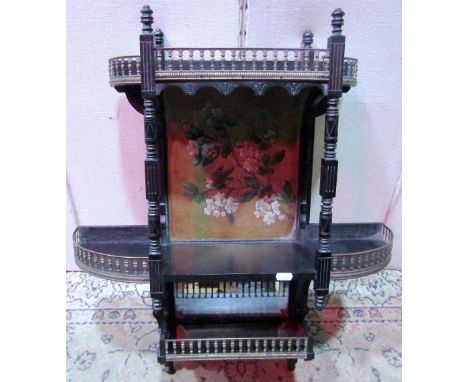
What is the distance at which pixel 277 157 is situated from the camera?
1.46 meters

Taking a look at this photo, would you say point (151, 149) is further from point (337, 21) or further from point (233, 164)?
point (337, 21)

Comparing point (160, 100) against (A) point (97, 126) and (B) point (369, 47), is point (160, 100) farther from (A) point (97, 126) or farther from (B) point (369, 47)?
(B) point (369, 47)

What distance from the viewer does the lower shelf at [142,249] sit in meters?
1.30

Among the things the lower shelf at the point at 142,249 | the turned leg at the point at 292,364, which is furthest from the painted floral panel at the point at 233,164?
the turned leg at the point at 292,364

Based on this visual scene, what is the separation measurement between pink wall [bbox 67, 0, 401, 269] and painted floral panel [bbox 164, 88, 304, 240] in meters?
0.28

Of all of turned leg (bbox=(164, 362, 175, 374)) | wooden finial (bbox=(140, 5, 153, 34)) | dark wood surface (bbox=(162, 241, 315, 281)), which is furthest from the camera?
turned leg (bbox=(164, 362, 175, 374))

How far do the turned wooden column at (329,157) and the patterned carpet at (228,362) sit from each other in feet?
1.26

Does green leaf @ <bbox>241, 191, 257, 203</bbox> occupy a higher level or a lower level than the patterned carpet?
higher

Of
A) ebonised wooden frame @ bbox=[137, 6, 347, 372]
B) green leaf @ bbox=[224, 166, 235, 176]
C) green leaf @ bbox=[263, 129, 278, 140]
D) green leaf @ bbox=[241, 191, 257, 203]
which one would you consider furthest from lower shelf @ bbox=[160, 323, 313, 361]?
green leaf @ bbox=[263, 129, 278, 140]

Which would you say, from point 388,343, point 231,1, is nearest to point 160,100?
point 231,1

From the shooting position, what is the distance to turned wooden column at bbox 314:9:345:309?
106 centimetres

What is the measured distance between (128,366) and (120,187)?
31.1 inches

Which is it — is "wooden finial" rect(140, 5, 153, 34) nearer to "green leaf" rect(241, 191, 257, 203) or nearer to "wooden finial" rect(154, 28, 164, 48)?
"wooden finial" rect(154, 28, 164, 48)

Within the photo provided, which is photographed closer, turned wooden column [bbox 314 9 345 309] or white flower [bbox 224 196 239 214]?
turned wooden column [bbox 314 9 345 309]
